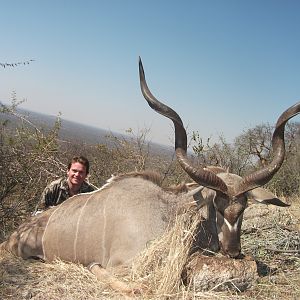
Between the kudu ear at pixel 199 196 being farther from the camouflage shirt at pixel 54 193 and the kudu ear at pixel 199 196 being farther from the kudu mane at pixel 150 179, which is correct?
the camouflage shirt at pixel 54 193

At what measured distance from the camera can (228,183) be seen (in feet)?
11.9

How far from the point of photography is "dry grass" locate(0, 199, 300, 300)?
290 centimetres

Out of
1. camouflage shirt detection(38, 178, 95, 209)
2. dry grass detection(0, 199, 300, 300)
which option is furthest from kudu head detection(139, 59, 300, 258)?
camouflage shirt detection(38, 178, 95, 209)

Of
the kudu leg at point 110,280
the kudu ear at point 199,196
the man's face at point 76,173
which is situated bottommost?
the kudu leg at point 110,280

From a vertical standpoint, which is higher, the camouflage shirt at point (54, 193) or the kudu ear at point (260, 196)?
the kudu ear at point (260, 196)

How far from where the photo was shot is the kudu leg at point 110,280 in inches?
115

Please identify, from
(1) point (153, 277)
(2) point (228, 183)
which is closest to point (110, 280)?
(1) point (153, 277)

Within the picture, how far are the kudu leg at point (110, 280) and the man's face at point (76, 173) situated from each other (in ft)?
3.70

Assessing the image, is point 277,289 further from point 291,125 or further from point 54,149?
point 291,125

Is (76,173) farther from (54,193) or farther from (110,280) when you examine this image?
(110,280)

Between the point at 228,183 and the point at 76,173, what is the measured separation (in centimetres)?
158

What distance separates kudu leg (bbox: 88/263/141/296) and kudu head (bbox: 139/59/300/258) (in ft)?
2.81

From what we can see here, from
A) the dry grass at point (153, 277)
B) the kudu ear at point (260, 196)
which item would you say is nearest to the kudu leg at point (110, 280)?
the dry grass at point (153, 277)

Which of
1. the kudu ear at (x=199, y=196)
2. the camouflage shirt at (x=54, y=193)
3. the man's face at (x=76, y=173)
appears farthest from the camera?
the camouflage shirt at (x=54, y=193)
